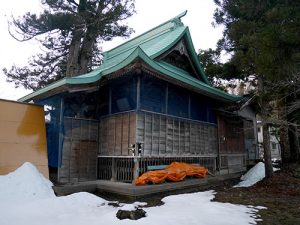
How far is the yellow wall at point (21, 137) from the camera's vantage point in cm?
908

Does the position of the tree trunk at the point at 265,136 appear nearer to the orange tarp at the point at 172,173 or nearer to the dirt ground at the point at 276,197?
the dirt ground at the point at 276,197

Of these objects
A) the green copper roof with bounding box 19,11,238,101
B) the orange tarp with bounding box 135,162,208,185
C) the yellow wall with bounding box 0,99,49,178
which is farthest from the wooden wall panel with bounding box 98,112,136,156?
the yellow wall with bounding box 0,99,49,178

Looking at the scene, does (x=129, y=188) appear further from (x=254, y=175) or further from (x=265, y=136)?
(x=254, y=175)

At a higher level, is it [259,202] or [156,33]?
[156,33]

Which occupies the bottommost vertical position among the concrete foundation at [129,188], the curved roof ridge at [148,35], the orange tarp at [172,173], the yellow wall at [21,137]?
the concrete foundation at [129,188]

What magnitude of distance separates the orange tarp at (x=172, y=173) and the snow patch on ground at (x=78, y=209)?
1.01m

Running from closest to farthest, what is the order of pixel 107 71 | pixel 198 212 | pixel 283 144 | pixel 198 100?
pixel 198 212, pixel 107 71, pixel 198 100, pixel 283 144

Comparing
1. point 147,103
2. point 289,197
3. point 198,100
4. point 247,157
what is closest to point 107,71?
point 147,103

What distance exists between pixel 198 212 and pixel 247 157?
12221 millimetres

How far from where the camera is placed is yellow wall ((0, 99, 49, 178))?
357 inches

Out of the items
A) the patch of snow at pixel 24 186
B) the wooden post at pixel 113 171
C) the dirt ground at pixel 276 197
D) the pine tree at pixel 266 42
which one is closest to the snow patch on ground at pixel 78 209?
the patch of snow at pixel 24 186

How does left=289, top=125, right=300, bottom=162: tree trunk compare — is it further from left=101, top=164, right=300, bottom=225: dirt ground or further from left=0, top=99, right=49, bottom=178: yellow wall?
left=0, top=99, right=49, bottom=178: yellow wall

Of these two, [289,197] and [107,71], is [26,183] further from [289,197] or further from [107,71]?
[289,197]

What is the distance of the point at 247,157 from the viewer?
18.1 meters
